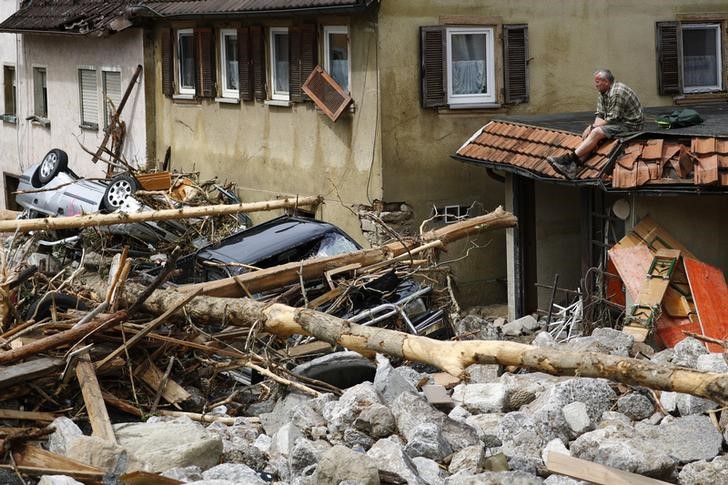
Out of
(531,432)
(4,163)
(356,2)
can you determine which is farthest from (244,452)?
(4,163)

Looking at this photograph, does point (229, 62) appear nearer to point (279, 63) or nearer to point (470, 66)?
point (279, 63)

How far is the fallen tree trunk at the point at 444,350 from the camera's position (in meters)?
8.98

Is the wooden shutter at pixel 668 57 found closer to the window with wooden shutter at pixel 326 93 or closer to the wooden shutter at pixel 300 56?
the window with wooden shutter at pixel 326 93

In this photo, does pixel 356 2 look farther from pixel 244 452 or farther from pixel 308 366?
pixel 244 452

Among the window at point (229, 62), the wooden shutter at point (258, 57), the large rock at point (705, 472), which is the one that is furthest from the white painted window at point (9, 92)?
the large rock at point (705, 472)

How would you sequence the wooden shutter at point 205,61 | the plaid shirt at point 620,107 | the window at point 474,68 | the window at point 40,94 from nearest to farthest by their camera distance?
the plaid shirt at point 620,107, the window at point 474,68, the wooden shutter at point 205,61, the window at point 40,94

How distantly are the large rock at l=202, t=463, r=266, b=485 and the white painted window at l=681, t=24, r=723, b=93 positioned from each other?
41.0ft

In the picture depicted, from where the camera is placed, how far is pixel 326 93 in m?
18.7

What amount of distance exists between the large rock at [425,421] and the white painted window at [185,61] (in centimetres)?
1322

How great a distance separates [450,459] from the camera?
32.1 ft

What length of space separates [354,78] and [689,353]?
7.60m

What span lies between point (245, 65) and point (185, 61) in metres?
2.63

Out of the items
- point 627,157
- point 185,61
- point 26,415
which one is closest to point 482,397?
point 26,415

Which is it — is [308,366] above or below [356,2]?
below
